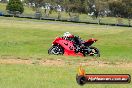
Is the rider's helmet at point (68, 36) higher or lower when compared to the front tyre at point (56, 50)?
higher

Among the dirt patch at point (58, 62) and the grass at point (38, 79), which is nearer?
the grass at point (38, 79)

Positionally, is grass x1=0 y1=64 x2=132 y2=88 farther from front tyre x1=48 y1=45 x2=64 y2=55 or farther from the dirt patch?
front tyre x1=48 y1=45 x2=64 y2=55

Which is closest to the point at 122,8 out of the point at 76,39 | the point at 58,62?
the point at 76,39

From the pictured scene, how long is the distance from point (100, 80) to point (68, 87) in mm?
3199

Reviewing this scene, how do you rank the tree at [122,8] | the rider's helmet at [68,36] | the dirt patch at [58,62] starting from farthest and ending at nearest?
1. the tree at [122,8]
2. the rider's helmet at [68,36]
3. the dirt patch at [58,62]

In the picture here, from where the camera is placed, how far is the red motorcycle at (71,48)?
22353 millimetres

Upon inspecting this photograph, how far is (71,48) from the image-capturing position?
22.6 metres

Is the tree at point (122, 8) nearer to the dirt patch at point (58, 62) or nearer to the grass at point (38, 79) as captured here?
the dirt patch at point (58, 62)

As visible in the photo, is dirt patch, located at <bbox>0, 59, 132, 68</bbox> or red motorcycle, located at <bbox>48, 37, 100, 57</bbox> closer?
dirt patch, located at <bbox>0, 59, 132, 68</bbox>

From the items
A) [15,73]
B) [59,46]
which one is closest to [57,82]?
[15,73]

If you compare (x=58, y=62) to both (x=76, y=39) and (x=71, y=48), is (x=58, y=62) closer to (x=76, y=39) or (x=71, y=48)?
(x=76, y=39)

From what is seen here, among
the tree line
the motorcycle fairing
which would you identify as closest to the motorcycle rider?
the motorcycle fairing

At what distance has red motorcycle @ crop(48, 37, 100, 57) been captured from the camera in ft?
73.3

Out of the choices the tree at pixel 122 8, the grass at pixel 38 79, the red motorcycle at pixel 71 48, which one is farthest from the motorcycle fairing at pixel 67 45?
the tree at pixel 122 8
